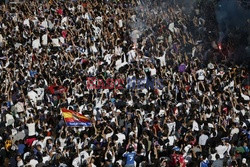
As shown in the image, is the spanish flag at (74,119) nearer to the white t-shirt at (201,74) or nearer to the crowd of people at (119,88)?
the crowd of people at (119,88)

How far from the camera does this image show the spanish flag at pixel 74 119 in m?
16.1

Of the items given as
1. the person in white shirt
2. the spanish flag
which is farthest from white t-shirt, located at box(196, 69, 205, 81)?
the spanish flag

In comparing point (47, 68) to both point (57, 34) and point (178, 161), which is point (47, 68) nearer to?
point (57, 34)

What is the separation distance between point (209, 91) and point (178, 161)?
5.32 metres

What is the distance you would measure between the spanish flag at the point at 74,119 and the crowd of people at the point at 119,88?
0.86ft

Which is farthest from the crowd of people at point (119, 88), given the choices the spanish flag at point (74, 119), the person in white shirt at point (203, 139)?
the spanish flag at point (74, 119)

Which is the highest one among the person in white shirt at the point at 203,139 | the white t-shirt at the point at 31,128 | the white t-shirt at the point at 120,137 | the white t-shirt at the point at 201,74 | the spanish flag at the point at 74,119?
the white t-shirt at the point at 201,74

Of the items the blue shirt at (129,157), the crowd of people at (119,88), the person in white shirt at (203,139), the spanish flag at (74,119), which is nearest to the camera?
the blue shirt at (129,157)

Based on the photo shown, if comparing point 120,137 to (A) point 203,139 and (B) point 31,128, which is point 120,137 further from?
(B) point 31,128

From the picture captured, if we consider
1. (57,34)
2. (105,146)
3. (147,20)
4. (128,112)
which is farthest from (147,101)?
(147,20)

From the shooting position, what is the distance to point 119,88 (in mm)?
19812

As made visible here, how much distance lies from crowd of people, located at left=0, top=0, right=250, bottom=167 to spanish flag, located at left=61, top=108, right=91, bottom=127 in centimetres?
26

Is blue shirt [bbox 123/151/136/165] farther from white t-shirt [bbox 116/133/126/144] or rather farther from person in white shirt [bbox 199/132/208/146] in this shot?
person in white shirt [bbox 199/132/208/146]

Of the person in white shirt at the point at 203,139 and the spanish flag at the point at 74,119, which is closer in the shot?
the person in white shirt at the point at 203,139
